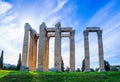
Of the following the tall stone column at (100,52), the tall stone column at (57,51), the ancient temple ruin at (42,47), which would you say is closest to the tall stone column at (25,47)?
the ancient temple ruin at (42,47)

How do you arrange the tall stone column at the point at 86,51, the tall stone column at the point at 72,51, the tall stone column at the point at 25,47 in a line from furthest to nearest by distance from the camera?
1. the tall stone column at the point at 72,51
2. the tall stone column at the point at 86,51
3. the tall stone column at the point at 25,47

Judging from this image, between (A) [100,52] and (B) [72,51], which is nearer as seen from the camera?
(A) [100,52]

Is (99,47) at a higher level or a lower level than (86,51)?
higher


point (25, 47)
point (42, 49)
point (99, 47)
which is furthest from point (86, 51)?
point (25, 47)

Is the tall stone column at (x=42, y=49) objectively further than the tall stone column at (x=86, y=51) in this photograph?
No

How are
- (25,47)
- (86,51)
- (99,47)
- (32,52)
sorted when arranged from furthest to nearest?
(32,52) → (99,47) → (86,51) → (25,47)

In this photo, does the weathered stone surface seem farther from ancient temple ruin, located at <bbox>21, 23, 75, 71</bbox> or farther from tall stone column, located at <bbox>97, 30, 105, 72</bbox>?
tall stone column, located at <bbox>97, 30, 105, 72</bbox>

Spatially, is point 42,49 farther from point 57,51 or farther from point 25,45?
point 25,45

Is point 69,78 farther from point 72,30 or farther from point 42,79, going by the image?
point 72,30

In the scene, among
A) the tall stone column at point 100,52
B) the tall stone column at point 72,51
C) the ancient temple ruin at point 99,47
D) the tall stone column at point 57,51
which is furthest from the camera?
the tall stone column at point 72,51

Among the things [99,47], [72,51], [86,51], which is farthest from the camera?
[72,51]

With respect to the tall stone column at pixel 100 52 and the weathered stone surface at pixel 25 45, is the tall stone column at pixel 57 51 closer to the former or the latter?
the weathered stone surface at pixel 25 45


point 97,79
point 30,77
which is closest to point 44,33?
point 30,77

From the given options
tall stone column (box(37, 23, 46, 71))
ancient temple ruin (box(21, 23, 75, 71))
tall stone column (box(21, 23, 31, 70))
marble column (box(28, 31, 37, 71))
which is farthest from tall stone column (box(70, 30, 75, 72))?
tall stone column (box(21, 23, 31, 70))
